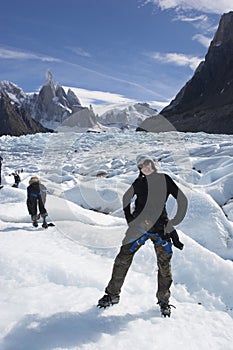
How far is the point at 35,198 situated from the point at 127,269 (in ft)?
13.2

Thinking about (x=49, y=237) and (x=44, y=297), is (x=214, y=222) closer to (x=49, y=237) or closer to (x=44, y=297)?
(x=49, y=237)

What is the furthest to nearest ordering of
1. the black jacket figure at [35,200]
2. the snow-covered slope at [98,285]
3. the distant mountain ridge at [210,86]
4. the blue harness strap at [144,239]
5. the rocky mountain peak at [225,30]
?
the rocky mountain peak at [225,30], the distant mountain ridge at [210,86], the black jacket figure at [35,200], the blue harness strap at [144,239], the snow-covered slope at [98,285]

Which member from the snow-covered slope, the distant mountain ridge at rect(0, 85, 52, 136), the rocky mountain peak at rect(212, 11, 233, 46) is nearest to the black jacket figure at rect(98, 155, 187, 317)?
the snow-covered slope

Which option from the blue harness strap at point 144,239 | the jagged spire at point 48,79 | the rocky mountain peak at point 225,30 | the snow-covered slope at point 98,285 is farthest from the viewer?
the jagged spire at point 48,79

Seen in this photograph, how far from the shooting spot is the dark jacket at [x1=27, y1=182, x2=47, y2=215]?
683 centimetres

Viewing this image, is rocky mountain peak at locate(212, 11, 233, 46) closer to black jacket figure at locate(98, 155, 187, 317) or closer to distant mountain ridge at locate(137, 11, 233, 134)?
distant mountain ridge at locate(137, 11, 233, 134)

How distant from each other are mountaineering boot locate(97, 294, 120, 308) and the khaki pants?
0.05m

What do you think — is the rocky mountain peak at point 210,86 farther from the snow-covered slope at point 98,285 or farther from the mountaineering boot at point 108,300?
the mountaineering boot at point 108,300

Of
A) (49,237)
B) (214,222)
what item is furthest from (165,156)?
(49,237)

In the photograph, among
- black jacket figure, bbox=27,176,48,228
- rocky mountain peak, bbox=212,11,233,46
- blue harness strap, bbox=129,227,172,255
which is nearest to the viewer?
blue harness strap, bbox=129,227,172,255

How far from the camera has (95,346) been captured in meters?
2.69

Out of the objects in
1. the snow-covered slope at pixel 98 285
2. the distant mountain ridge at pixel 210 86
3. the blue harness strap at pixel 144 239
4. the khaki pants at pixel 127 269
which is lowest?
the snow-covered slope at pixel 98 285

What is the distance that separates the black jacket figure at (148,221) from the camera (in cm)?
331

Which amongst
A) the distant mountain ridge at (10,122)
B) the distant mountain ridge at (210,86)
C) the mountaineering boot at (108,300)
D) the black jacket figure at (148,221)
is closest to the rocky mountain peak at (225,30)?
the distant mountain ridge at (210,86)
